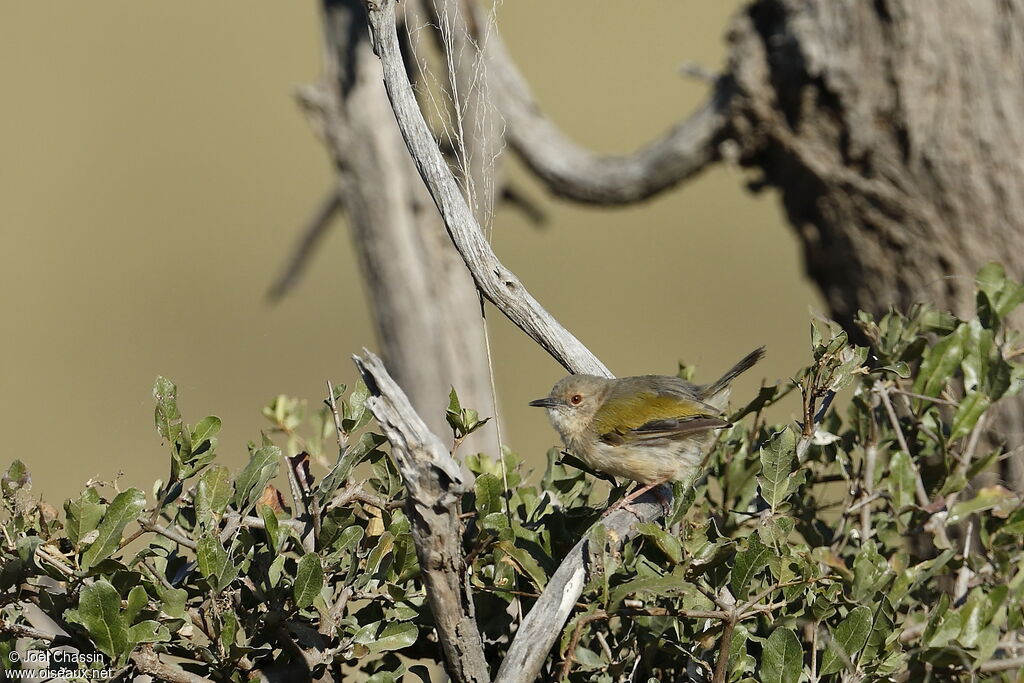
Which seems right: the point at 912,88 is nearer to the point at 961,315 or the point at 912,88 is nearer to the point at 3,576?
the point at 961,315

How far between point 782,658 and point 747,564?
223 millimetres

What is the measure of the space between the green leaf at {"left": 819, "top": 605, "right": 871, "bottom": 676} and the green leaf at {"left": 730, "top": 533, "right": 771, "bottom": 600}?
0.81ft

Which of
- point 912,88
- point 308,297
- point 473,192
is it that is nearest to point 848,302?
point 912,88

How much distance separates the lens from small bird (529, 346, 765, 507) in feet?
11.7

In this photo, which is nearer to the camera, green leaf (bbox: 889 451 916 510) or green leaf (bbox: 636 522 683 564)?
green leaf (bbox: 636 522 683 564)

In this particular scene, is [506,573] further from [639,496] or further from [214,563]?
[639,496]

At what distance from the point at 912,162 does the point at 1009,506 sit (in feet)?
7.55

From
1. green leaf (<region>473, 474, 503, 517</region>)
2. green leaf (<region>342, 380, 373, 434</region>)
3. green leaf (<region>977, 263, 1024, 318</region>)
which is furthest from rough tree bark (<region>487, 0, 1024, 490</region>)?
green leaf (<region>342, 380, 373, 434</region>)

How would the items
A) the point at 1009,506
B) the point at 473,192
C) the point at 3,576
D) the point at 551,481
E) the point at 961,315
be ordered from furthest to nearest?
the point at 961,315
the point at 551,481
the point at 1009,506
the point at 473,192
the point at 3,576

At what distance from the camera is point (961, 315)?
446 cm

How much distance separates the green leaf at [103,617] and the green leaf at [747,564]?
1333mm

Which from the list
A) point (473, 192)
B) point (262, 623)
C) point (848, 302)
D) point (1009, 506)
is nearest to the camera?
point (262, 623)

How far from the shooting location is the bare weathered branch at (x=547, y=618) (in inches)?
86.0

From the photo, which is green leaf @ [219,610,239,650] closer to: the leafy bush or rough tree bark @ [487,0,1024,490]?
the leafy bush
